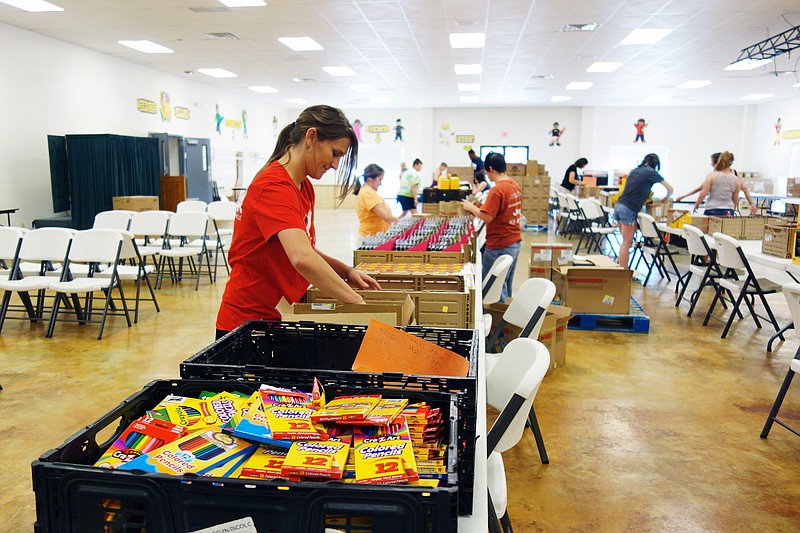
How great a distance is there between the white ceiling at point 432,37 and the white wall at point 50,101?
1.06 feet

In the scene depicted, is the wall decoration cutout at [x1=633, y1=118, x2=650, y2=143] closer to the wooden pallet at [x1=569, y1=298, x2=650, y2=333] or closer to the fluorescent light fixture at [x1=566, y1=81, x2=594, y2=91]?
the fluorescent light fixture at [x1=566, y1=81, x2=594, y2=91]

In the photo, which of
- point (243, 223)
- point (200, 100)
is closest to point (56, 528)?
point (243, 223)

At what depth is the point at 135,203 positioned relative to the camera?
9.23 m

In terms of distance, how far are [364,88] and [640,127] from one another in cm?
1037

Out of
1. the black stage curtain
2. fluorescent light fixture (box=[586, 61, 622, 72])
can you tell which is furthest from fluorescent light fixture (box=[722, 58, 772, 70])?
the black stage curtain

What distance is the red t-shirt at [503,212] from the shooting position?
Answer: 196 inches

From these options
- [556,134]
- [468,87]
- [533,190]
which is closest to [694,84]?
[533,190]

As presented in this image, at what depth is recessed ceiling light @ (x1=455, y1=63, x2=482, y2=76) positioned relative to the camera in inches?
474

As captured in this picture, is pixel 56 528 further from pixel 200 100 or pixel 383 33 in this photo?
pixel 200 100

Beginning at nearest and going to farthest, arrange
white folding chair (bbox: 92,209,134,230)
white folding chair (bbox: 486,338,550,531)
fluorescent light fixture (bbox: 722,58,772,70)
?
white folding chair (bbox: 486,338,550,531), white folding chair (bbox: 92,209,134,230), fluorescent light fixture (bbox: 722,58,772,70)

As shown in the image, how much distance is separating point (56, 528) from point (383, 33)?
8.97 meters

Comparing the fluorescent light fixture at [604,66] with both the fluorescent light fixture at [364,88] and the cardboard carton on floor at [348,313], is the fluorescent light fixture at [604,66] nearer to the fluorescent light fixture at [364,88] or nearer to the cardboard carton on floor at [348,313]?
the fluorescent light fixture at [364,88]

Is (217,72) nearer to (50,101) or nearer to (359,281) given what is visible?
(50,101)

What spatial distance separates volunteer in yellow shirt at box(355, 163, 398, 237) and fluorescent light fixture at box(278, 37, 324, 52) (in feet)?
13.9
